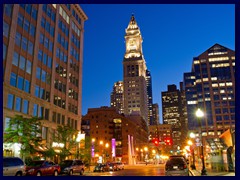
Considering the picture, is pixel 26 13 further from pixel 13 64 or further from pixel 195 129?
pixel 195 129

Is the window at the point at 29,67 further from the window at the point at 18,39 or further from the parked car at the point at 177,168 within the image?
the parked car at the point at 177,168

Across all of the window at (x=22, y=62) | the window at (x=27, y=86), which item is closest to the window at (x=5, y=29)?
the window at (x=22, y=62)

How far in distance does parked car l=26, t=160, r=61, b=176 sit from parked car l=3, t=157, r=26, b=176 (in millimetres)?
3546

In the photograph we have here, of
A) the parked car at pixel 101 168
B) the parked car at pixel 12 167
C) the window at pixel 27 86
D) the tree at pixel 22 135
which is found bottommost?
the parked car at pixel 101 168

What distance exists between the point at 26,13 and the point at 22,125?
2099 cm

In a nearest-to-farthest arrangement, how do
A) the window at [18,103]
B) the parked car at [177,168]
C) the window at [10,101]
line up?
the parked car at [177,168] → the window at [10,101] → the window at [18,103]

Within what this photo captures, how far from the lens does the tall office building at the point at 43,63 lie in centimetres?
4359

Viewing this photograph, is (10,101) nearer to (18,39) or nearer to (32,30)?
(18,39)

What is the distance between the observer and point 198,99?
166 meters

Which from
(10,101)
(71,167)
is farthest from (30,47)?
(71,167)

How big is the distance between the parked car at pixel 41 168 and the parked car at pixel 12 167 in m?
3.55

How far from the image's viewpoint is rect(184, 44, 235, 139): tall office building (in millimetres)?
158875

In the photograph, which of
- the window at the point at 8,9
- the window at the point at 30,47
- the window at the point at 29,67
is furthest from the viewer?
the window at the point at 30,47

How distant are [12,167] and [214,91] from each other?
15455 cm
